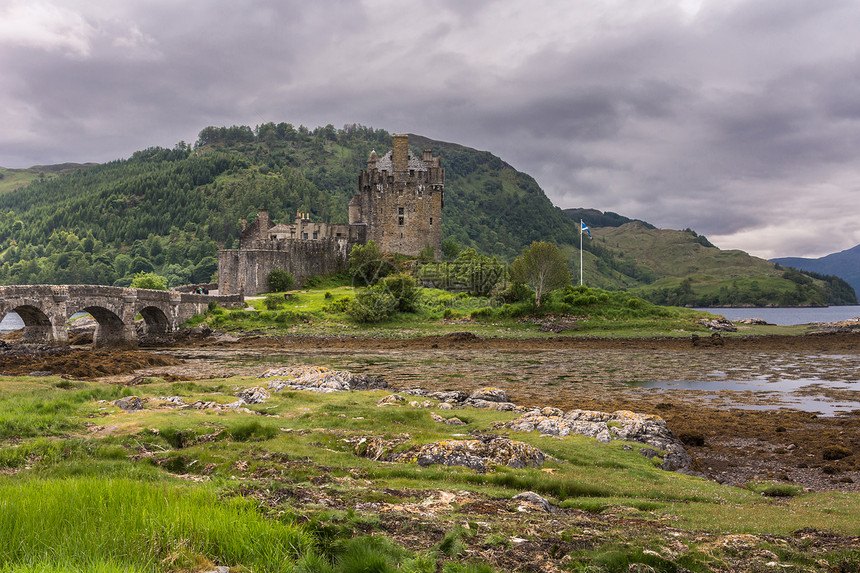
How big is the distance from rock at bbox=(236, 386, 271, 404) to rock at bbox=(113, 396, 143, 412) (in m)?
3.61

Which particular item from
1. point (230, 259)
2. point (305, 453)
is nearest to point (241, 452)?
point (305, 453)

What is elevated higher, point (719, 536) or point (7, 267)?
point (7, 267)

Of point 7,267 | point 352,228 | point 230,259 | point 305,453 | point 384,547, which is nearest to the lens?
point 384,547

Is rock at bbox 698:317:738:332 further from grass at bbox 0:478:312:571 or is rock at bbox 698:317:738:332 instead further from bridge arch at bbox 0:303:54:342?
grass at bbox 0:478:312:571

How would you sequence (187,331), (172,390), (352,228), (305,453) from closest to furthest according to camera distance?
(305,453) < (172,390) < (187,331) < (352,228)

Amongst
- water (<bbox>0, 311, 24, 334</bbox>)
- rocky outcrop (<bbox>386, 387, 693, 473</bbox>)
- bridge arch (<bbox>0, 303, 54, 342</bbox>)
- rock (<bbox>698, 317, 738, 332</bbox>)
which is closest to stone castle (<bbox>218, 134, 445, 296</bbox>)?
rock (<bbox>698, 317, 738, 332</bbox>)

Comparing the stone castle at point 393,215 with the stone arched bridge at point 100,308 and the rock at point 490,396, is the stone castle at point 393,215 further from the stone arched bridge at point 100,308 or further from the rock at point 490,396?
the rock at point 490,396

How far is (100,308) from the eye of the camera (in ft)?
165

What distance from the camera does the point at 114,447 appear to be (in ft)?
40.7

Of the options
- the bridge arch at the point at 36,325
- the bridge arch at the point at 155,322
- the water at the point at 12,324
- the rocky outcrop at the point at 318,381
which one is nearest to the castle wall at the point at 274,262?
the bridge arch at the point at 155,322

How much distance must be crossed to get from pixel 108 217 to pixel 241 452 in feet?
642

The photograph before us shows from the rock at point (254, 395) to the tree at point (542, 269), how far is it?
5275 centimetres

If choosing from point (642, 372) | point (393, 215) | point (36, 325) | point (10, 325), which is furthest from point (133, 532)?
point (10, 325)

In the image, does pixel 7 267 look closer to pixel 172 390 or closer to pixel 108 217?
pixel 108 217
